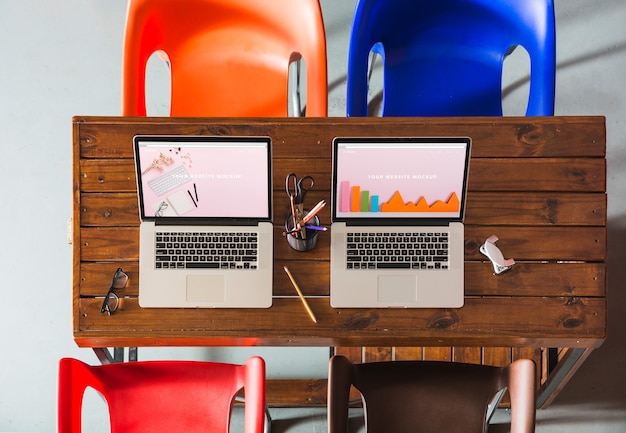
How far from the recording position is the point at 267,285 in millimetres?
1812

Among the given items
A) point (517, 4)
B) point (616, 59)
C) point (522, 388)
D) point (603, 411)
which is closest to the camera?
point (522, 388)

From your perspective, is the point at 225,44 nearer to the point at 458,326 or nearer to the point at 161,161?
the point at 161,161

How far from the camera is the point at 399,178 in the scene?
1.79 metres

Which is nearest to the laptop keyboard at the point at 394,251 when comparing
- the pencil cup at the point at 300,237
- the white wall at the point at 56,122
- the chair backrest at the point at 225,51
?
the pencil cup at the point at 300,237

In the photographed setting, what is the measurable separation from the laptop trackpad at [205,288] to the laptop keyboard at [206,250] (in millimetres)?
33

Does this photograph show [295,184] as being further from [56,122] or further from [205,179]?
[56,122]

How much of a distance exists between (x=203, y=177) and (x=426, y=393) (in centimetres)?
98

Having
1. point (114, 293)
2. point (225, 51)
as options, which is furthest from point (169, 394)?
point (225, 51)

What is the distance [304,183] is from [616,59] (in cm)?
180

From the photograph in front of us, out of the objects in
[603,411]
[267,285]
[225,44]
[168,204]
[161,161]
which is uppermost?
[225,44]

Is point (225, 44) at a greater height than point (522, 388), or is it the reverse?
point (225, 44)

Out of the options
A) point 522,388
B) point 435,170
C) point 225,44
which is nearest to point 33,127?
point 225,44

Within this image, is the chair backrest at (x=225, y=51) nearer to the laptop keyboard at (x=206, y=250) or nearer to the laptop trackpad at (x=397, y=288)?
the laptop keyboard at (x=206, y=250)

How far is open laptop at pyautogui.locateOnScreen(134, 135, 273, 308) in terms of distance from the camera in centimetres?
178
